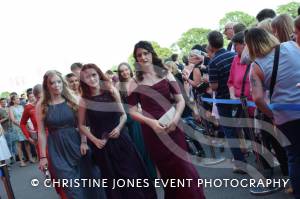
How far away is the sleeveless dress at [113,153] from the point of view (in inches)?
209

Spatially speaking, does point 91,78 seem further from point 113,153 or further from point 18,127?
point 18,127

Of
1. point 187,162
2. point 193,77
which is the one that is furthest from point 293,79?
point 193,77

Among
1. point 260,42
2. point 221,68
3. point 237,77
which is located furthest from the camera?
point 221,68

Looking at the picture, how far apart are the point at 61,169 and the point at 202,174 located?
2545 mm

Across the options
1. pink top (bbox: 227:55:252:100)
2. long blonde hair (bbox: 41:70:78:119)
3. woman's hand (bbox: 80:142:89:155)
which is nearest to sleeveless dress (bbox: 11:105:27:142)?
long blonde hair (bbox: 41:70:78:119)

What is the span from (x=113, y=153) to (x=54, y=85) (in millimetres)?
1123

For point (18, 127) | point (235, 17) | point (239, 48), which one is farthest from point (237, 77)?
point (235, 17)

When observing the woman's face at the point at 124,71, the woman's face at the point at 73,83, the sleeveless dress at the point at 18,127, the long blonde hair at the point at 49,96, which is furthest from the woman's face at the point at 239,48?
the sleeveless dress at the point at 18,127

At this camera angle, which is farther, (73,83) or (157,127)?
(73,83)

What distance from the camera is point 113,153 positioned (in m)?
5.34

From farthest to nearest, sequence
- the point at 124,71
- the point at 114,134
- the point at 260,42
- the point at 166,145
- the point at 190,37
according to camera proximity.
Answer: the point at 190,37 → the point at 124,71 → the point at 114,134 → the point at 166,145 → the point at 260,42

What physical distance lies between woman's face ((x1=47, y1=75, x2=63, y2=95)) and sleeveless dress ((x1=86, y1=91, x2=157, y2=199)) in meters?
0.47

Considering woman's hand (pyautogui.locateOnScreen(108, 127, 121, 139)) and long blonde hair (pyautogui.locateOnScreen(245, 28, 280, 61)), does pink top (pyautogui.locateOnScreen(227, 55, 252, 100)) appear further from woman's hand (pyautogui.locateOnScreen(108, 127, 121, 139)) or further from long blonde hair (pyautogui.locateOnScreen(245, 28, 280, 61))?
woman's hand (pyautogui.locateOnScreen(108, 127, 121, 139))

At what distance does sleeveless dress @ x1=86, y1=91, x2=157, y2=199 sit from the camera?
532 cm
